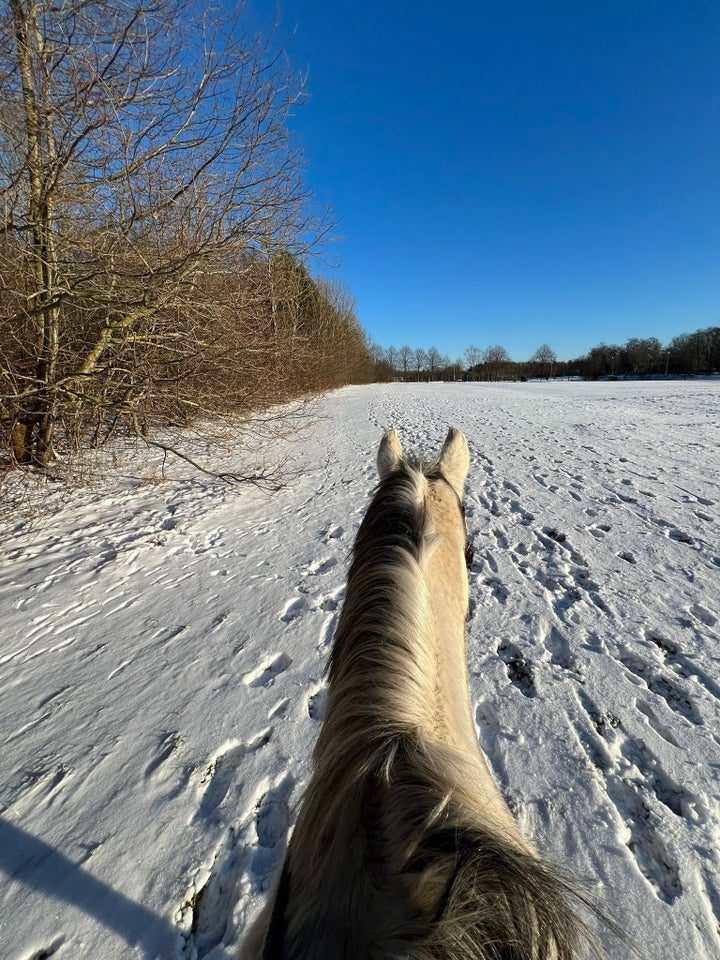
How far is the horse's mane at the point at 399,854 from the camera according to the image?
1.53 ft

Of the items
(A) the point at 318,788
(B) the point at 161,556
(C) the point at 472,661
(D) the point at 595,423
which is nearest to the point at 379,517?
(A) the point at 318,788

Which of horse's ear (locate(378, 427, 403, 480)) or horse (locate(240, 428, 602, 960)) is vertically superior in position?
horse's ear (locate(378, 427, 403, 480))

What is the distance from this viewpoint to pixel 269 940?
1.82 ft

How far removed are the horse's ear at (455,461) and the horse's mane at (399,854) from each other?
3.51 feet

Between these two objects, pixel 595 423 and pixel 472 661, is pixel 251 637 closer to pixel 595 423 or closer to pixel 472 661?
pixel 472 661

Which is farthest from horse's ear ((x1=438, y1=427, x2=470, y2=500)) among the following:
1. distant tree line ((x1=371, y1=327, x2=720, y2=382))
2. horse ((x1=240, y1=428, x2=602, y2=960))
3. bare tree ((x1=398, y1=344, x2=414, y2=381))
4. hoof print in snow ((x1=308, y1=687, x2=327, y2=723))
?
bare tree ((x1=398, y1=344, x2=414, y2=381))

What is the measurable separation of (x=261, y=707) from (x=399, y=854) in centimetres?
199

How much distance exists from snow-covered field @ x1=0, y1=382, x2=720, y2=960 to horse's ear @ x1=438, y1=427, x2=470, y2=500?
1317 millimetres

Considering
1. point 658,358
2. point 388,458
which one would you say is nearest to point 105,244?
point 388,458

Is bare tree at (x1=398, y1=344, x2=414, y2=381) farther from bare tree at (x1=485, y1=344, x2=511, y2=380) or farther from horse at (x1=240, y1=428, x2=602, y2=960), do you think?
horse at (x1=240, y1=428, x2=602, y2=960)

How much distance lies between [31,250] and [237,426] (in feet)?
10.3

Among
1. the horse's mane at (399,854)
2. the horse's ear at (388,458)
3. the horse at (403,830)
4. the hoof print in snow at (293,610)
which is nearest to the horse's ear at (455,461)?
the horse's ear at (388,458)

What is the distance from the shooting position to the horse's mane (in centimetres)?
46

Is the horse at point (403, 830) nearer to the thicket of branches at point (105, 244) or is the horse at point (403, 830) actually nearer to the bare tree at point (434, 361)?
the thicket of branches at point (105, 244)
